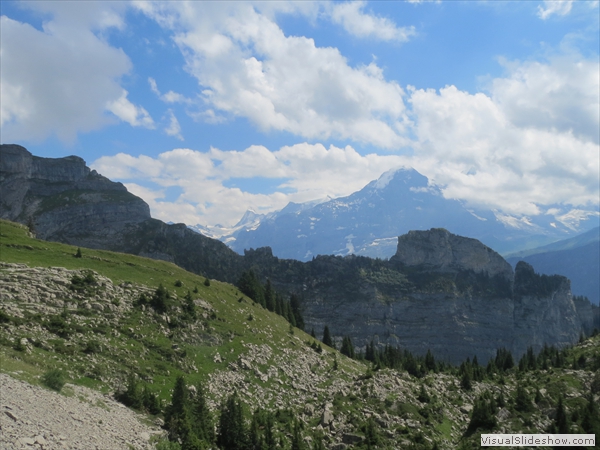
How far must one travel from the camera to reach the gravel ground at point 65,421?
957 inches

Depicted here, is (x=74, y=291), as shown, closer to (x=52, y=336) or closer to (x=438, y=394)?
(x=52, y=336)

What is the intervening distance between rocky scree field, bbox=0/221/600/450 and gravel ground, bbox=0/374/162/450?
168mm

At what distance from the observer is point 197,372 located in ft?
167

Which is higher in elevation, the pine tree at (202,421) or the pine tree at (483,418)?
the pine tree at (202,421)

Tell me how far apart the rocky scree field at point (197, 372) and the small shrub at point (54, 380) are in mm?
268

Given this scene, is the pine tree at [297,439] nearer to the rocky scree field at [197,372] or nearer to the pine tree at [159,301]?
the rocky scree field at [197,372]

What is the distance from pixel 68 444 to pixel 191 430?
12.3m

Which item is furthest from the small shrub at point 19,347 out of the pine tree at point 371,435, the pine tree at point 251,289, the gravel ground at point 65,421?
the pine tree at point 251,289

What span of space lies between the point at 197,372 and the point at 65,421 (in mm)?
23499

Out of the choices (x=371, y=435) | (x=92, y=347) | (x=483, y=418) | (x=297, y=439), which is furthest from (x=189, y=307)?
(x=483, y=418)

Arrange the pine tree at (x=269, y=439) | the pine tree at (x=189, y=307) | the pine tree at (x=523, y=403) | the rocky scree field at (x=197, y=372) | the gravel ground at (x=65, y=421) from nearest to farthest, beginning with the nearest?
the gravel ground at (x=65, y=421) < the rocky scree field at (x=197, y=372) < the pine tree at (x=269, y=439) < the pine tree at (x=523, y=403) < the pine tree at (x=189, y=307)

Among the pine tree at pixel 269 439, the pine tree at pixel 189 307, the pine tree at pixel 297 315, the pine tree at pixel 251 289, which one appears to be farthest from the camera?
the pine tree at pixel 297 315

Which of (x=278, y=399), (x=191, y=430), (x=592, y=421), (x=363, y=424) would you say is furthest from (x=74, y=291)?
(x=592, y=421)

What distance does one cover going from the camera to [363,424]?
168 ft
